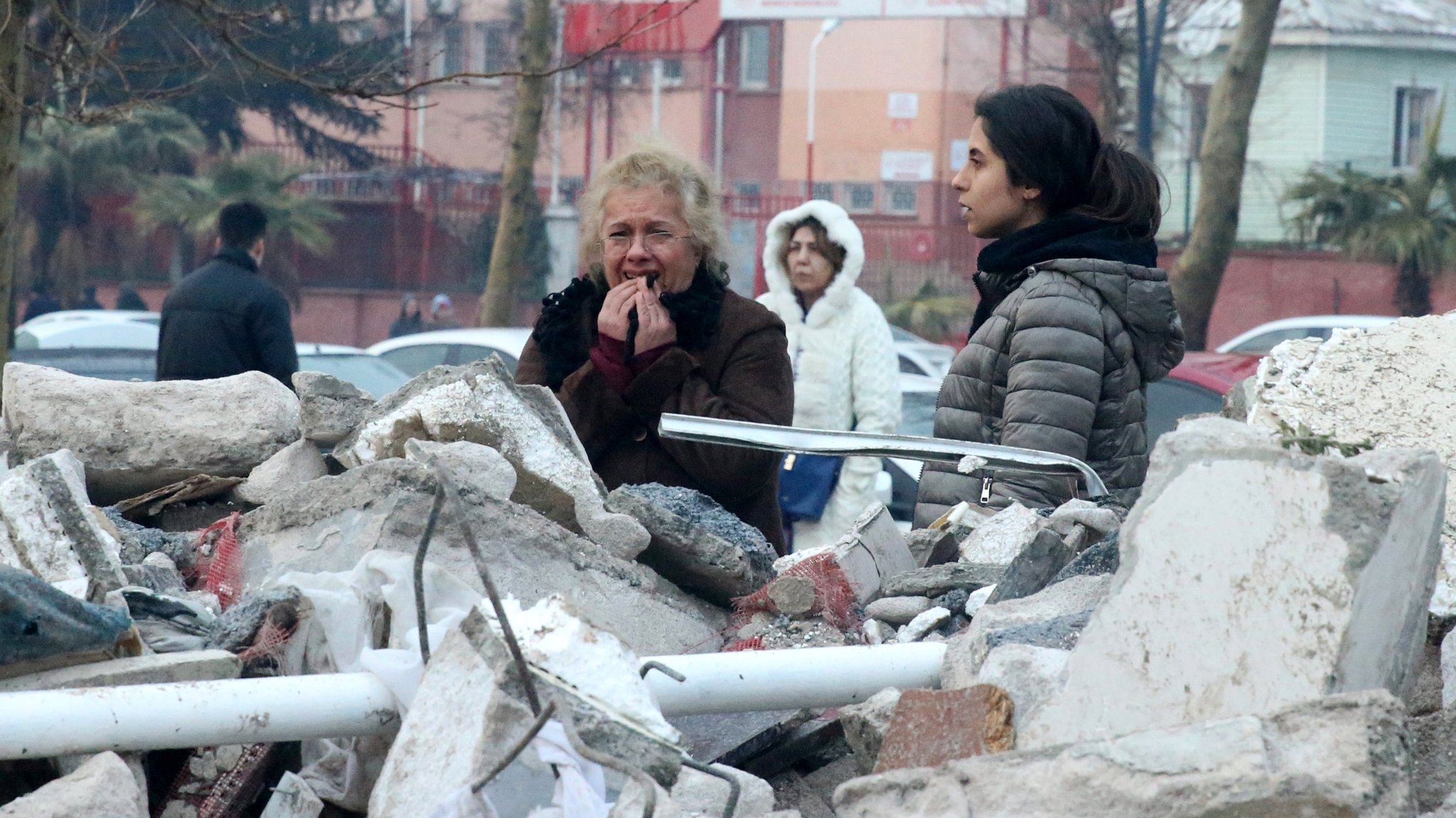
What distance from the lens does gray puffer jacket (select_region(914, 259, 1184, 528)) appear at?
3293 millimetres

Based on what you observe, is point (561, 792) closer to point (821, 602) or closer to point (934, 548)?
point (821, 602)

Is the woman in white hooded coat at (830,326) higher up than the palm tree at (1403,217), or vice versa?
the palm tree at (1403,217)

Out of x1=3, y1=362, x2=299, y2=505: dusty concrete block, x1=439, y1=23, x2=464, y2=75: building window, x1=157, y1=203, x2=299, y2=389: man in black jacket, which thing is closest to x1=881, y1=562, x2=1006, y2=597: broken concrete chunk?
x1=3, y1=362, x2=299, y2=505: dusty concrete block

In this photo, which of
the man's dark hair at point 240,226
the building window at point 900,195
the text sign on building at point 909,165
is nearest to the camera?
the man's dark hair at point 240,226

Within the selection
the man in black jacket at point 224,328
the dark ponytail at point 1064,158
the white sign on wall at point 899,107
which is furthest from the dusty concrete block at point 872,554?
the white sign on wall at point 899,107

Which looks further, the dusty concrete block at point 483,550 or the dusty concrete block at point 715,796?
the dusty concrete block at point 483,550

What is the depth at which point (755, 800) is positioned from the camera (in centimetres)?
196

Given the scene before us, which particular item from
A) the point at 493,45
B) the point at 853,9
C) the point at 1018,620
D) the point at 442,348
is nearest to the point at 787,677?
the point at 1018,620

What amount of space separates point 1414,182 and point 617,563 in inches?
925

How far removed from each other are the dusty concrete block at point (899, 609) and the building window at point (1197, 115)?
25716 mm

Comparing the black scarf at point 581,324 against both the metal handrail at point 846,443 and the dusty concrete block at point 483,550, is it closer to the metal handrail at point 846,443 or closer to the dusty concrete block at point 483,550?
the metal handrail at point 846,443

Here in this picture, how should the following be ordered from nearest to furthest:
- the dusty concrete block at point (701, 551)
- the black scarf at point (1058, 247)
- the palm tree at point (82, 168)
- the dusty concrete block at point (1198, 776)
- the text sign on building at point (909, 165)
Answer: the dusty concrete block at point (1198, 776) < the dusty concrete block at point (701, 551) < the black scarf at point (1058, 247) < the palm tree at point (82, 168) < the text sign on building at point (909, 165)

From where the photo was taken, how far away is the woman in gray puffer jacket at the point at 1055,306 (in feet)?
10.9

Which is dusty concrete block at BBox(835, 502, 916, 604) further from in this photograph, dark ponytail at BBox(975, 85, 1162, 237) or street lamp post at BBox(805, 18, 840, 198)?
street lamp post at BBox(805, 18, 840, 198)
